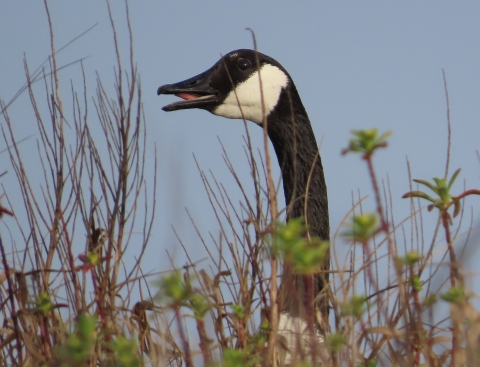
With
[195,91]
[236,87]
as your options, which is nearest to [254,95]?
[236,87]

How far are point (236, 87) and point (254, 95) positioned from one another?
0.16 m

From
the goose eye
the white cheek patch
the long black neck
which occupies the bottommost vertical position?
the long black neck

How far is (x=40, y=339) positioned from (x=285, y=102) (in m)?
2.61

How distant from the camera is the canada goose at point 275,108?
195 inches

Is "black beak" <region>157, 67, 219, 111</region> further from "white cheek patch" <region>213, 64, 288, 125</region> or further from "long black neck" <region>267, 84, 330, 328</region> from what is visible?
"long black neck" <region>267, 84, 330, 328</region>

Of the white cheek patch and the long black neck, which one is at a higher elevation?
the white cheek patch

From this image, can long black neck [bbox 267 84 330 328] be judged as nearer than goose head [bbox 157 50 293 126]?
Yes

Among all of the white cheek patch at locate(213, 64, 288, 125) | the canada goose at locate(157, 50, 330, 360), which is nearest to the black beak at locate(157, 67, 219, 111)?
the canada goose at locate(157, 50, 330, 360)

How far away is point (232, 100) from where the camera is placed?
5371mm

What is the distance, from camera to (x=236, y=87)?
5430 millimetres

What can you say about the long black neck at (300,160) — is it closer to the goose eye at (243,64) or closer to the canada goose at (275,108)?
the canada goose at (275,108)

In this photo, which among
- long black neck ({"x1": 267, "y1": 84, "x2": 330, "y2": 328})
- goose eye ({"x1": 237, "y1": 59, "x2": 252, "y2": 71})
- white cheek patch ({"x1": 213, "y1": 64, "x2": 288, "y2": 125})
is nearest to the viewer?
long black neck ({"x1": 267, "y1": 84, "x2": 330, "y2": 328})

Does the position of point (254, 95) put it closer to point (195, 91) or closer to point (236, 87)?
point (236, 87)

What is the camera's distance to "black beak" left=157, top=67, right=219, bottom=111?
5.29m
